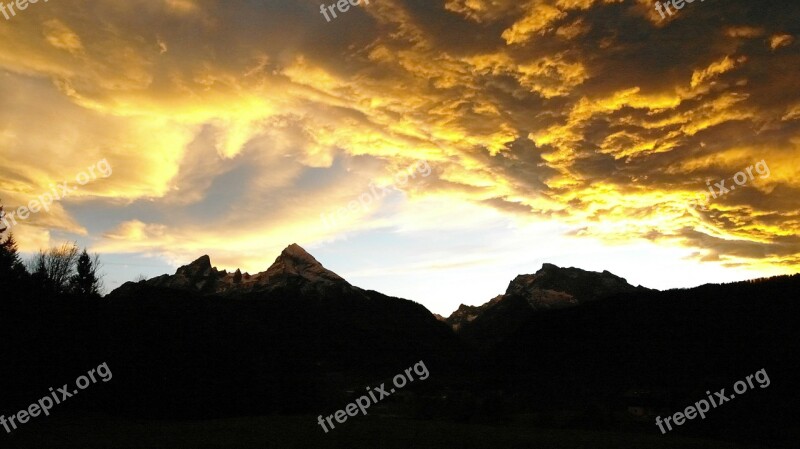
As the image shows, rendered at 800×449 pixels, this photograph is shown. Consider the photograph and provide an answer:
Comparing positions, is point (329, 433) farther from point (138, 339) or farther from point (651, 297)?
point (651, 297)

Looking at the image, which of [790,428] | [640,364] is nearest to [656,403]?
[790,428]

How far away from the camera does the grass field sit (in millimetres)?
27578

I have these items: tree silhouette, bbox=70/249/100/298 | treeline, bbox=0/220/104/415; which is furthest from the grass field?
tree silhouette, bbox=70/249/100/298

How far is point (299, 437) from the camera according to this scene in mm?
30609

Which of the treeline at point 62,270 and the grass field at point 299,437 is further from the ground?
the treeline at point 62,270

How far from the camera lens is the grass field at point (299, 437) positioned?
90.5 ft

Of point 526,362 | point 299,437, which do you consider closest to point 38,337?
point 299,437

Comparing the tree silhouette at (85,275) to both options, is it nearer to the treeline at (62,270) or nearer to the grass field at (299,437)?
the treeline at (62,270)

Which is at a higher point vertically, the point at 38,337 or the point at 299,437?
the point at 38,337

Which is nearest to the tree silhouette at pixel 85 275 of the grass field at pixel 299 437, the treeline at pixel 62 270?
the treeline at pixel 62 270

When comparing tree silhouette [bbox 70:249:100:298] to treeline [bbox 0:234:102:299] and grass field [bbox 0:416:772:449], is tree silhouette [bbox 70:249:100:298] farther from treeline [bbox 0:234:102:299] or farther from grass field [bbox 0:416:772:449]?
grass field [bbox 0:416:772:449]


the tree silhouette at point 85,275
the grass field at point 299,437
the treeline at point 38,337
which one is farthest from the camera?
the tree silhouette at point 85,275

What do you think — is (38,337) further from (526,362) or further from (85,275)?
(526,362)

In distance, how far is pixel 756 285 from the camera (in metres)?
130
